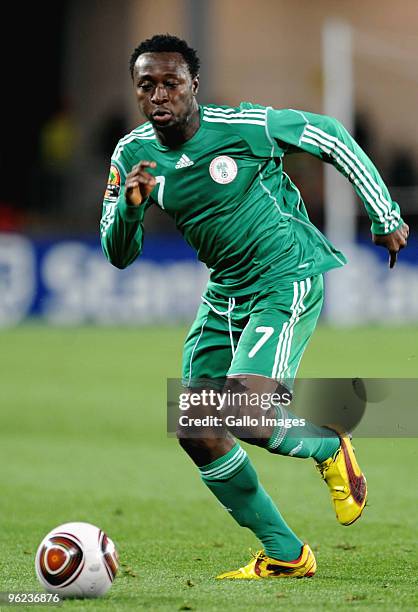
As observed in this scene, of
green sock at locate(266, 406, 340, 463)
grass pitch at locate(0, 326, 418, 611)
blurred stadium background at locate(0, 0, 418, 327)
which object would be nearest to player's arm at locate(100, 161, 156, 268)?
green sock at locate(266, 406, 340, 463)

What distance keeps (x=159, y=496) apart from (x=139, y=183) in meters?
3.46

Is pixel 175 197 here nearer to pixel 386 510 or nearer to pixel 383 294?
pixel 386 510

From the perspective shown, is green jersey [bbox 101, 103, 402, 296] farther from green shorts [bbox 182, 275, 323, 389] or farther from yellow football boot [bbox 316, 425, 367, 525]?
yellow football boot [bbox 316, 425, 367, 525]

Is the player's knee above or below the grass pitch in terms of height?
above

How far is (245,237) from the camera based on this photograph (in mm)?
5547

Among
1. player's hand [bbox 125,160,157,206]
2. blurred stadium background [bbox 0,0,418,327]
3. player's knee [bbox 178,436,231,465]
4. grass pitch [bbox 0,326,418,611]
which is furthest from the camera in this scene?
blurred stadium background [bbox 0,0,418,327]

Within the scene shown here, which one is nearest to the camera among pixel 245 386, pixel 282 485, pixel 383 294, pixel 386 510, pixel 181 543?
pixel 245 386

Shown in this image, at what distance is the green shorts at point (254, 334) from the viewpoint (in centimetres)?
538

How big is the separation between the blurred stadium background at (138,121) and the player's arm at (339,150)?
13550 millimetres

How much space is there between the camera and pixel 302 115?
18.1ft

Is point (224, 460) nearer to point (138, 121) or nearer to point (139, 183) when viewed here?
point (139, 183)

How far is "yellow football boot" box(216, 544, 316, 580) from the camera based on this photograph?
5508mm

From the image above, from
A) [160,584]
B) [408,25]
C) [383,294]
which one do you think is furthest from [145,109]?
[408,25]

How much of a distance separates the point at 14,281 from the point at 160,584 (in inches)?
564
